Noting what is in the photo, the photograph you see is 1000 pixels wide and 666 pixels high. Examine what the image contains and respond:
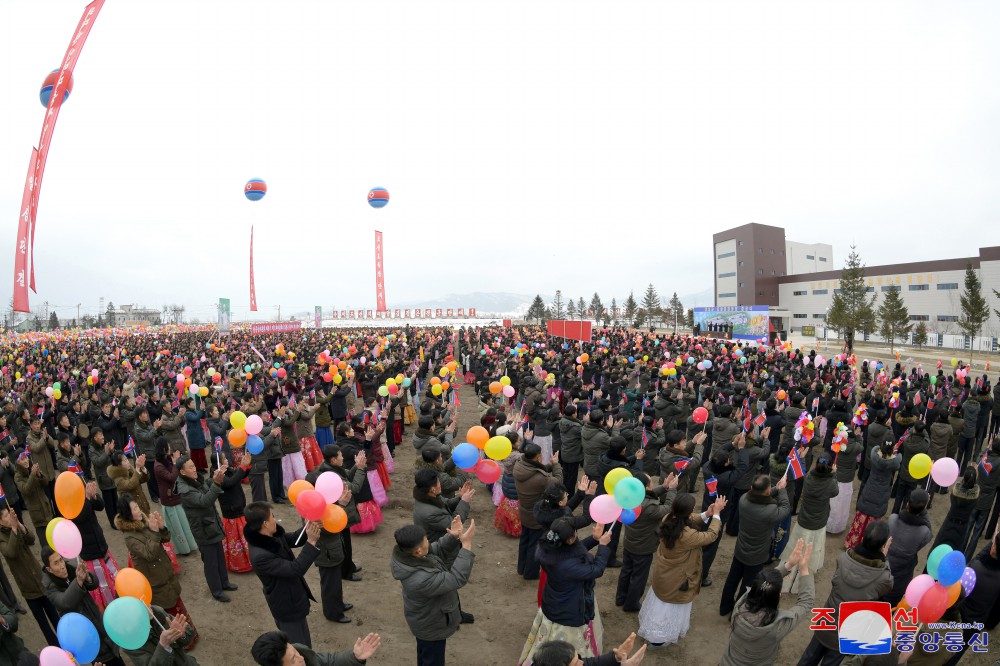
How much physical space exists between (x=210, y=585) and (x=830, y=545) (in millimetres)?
7340

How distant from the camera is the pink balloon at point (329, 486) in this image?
3736mm

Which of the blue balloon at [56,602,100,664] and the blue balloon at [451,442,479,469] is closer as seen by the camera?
the blue balloon at [56,602,100,664]

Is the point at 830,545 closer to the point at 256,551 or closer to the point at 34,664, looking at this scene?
the point at 256,551

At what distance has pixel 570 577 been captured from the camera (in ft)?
11.0

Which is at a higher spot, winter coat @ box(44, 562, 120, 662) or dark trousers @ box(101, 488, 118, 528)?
winter coat @ box(44, 562, 120, 662)

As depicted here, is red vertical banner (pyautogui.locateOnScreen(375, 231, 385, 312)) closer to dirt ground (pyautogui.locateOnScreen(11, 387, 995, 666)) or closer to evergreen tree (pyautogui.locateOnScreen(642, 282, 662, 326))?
dirt ground (pyautogui.locateOnScreen(11, 387, 995, 666))

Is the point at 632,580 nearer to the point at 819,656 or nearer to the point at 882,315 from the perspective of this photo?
the point at 819,656

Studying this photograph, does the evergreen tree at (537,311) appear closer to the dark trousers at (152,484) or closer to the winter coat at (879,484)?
the dark trousers at (152,484)

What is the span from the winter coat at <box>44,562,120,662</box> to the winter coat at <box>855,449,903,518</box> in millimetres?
7244

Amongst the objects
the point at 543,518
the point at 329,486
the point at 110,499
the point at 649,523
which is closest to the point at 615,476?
the point at 543,518

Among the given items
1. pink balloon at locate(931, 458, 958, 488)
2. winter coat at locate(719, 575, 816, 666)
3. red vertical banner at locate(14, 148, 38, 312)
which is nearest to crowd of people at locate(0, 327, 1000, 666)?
winter coat at locate(719, 575, 816, 666)

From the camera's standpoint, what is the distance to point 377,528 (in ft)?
22.7

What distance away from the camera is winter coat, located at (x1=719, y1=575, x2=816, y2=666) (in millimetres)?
2969

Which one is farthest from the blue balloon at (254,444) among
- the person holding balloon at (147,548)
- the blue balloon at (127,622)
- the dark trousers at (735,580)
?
the dark trousers at (735,580)
